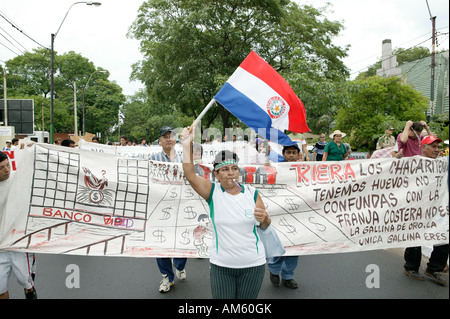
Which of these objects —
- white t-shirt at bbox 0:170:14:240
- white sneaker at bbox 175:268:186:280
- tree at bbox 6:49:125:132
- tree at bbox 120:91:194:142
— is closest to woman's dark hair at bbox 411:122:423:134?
white sneaker at bbox 175:268:186:280

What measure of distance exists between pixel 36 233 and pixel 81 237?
17.9 inches

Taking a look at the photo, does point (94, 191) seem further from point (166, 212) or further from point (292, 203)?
point (292, 203)

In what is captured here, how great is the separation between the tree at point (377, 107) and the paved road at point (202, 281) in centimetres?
1841

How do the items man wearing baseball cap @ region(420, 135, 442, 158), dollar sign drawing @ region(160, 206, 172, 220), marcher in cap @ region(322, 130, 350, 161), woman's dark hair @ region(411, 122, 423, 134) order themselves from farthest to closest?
marcher in cap @ region(322, 130, 350, 161) < woman's dark hair @ region(411, 122, 423, 134) < man wearing baseball cap @ region(420, 135, 442, 158) < dollar sign drawing @ region(160, 206, 172, 220)

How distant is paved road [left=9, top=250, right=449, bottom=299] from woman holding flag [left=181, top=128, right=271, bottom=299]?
142 centimetres

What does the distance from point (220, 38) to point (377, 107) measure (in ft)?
34.7

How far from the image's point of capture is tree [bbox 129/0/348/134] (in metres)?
19.5

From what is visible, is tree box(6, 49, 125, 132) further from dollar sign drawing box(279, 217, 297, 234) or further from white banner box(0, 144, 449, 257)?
dollar sign drawing box(279, 217, 297, 234)

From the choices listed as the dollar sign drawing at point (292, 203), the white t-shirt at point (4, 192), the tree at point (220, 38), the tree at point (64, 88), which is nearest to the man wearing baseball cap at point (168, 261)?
the dollar sign drawing at point (292, 203)

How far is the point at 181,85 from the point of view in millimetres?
21688

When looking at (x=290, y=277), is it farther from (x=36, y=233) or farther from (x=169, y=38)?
(x=169, y=38)

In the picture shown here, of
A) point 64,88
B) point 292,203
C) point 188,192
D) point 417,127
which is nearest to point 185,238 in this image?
point 188,192

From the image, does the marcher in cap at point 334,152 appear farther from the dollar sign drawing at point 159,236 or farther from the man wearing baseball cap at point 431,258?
the dollar sign drawing at point 159,236

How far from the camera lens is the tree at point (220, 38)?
19.5m
